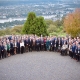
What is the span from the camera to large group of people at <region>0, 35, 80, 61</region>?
22344 millimetres

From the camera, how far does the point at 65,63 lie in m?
20.5

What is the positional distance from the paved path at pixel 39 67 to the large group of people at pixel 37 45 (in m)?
0.68

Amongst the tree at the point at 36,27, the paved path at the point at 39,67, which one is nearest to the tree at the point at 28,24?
the tree at the point at 36,27

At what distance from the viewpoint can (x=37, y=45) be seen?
24625 millimetres

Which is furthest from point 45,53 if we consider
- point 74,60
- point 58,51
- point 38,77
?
point 38,77

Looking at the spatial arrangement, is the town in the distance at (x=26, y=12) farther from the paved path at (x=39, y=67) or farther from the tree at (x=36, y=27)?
the paved path at (x=39, y=67)

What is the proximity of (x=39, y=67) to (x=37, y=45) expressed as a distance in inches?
213

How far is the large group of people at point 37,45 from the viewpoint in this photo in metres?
22.3

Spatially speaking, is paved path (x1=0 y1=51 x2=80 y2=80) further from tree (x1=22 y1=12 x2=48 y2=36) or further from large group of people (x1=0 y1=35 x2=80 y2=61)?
tree (x1=22 y1=12 x2=48 y2=36)

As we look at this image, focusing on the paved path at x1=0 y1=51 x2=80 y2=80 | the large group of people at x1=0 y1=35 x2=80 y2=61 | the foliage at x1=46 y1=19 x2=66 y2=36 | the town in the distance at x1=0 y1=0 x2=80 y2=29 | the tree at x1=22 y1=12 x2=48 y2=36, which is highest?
the tree at x1=22 y1=12 x2=48 y2=36

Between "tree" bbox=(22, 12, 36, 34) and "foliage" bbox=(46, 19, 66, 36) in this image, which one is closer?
"tree" bbox=(22, 12, 36, 34)

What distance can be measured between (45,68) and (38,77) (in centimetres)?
215

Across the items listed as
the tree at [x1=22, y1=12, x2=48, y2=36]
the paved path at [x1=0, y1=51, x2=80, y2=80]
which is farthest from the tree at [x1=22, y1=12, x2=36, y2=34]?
the paved path at [x1=0, y1=51, x2=80, y2=80]

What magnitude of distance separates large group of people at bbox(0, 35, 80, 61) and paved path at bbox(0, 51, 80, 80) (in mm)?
680
